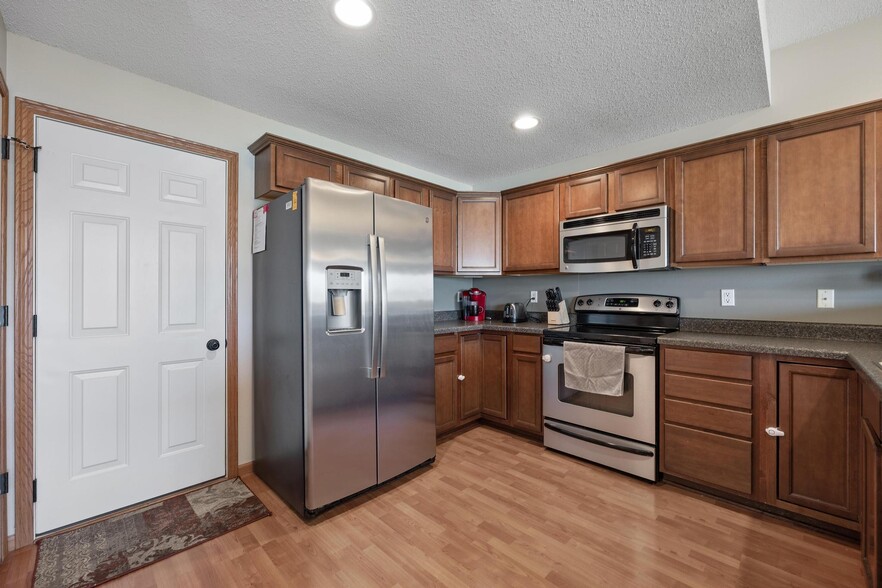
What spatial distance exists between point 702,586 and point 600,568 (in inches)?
14.9

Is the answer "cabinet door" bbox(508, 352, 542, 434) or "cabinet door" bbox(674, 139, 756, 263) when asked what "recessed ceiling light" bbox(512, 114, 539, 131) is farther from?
"cabinet door" bbox(508, 352, 542, 434)

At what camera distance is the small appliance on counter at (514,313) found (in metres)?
3.52

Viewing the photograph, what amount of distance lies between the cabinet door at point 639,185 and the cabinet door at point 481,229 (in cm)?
108

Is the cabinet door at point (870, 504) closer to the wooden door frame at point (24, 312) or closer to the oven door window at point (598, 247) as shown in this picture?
the oven door window at point (598, 247)

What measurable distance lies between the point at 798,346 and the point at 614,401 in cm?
99

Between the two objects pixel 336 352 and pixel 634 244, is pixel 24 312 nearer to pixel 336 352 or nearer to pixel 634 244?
pixel 336 352

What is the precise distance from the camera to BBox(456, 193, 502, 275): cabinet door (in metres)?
3.50

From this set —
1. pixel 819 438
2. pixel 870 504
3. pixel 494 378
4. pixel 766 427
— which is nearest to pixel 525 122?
pixel 494 378

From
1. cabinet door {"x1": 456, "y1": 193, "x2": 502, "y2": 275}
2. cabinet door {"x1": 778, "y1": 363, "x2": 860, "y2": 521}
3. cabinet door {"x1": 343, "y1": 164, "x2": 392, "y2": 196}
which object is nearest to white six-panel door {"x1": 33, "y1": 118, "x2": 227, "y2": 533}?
cabinet door {"x1": 343, "y1": 164, "x2": 392, "y2": 196}

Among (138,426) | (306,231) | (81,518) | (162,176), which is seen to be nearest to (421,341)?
(306,231)

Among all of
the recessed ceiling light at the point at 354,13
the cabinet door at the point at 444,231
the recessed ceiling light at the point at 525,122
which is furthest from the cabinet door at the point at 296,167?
the recessed ceiling light at the point at 525,122

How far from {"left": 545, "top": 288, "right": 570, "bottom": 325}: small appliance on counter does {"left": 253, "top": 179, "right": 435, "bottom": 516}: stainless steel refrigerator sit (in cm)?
119

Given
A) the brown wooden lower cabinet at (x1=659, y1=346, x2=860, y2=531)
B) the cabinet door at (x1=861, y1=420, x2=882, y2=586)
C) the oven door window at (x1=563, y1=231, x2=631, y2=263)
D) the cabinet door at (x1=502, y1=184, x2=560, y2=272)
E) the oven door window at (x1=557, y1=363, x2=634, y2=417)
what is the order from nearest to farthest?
the cabinet door at (x1=861, y1=420, x2=882, y2=586) → the brown wooden lower cabinet at (x1=659, y1=346, x2=860, y2=531) → the oven door window at (x1=557, y1=363, x2=634, y2=417) → the oven door window at (x1=563, y1=231, x2=631, y2=263) → the cabinet door at (x1=502, y1=184, x2=560, y2=272)

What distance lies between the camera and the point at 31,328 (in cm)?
175
